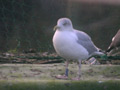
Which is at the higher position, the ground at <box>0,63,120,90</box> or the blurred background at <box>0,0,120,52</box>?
the blurred background at <box>0,0,120,52</box>

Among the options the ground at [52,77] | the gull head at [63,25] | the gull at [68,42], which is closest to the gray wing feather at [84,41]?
the gull at [68,42]

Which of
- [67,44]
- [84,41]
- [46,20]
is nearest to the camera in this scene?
[67,44]

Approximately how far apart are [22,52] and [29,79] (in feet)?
6.64

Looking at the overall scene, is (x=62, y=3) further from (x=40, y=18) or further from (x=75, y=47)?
(x=75, y=47)

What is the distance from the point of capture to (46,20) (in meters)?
6.45

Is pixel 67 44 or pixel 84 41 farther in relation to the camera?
pixel 84 41

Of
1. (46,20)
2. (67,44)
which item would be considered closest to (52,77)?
(67,44)

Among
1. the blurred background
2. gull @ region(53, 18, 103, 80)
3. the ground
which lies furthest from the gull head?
the blurred background

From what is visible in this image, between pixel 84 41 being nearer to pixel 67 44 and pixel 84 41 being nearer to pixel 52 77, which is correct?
pixel 67 44

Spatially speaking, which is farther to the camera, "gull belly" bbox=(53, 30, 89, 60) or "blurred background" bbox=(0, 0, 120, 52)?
"blurred background" bbox=(0, 0, 120, 52)

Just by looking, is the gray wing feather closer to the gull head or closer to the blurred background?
the gull head

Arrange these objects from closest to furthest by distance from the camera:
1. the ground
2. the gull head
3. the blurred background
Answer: the ground
the gull head
the blurred background

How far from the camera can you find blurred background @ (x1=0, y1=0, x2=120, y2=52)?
574cm

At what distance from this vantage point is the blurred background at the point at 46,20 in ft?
18.8
